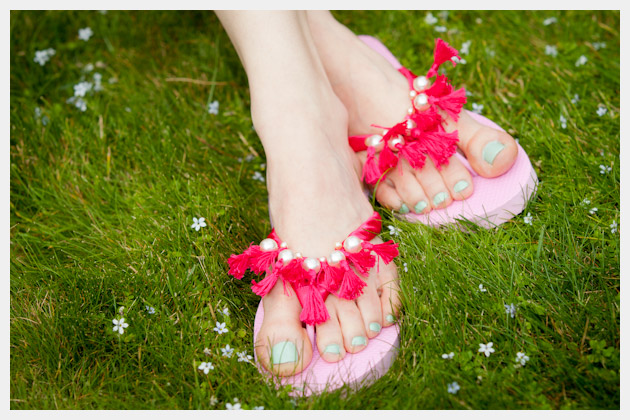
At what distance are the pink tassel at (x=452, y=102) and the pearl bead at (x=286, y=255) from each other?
71 centimetres

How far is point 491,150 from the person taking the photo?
1801mm

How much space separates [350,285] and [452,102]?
0.72 m

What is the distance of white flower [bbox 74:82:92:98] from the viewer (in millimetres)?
2399

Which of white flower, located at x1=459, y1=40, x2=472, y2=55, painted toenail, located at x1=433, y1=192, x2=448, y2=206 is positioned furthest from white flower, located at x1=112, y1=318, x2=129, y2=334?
white flower, located at x1=459, y1=40, x2=472, y2=55

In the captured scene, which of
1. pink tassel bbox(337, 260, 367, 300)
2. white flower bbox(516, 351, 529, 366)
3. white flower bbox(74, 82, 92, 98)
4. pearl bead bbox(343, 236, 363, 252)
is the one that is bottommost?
white flower bbox(516, 351, 529, 366)

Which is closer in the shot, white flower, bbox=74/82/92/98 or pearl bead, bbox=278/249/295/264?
pearl bead, bbox=278/249/295/264

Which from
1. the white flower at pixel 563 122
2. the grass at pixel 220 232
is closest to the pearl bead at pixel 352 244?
the grass at pixel 220 232

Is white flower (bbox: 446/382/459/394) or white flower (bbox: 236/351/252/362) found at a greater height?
white flower (bbox: 446/382/459/394)

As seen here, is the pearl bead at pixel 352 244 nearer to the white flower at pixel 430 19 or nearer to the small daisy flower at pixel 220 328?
the small daisy flower at pixel 220 328

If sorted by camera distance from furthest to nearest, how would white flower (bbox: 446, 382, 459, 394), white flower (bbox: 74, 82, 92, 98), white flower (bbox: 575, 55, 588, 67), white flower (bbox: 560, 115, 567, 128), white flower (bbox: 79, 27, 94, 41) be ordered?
white flower (bbox: 79, 27, 94, 41)
white flower (bbox: 74, 82, 92, 98)
white flower (bbox: 575, 55, 588, 67)
white flower (bbox: 560, 115, 567, 128)
white flower (bbox: 446, 382, 459, 394)

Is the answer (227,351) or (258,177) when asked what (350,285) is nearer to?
(227,351)

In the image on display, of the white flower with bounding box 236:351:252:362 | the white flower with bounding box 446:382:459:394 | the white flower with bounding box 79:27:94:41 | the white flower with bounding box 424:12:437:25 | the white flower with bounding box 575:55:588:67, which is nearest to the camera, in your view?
the white flower with bounding box 446:382:459:394

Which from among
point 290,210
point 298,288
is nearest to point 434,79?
point 290,210

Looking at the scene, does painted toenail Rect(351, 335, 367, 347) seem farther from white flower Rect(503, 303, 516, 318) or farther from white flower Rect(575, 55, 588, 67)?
white flower Rect(575, 55, 588, 67)
